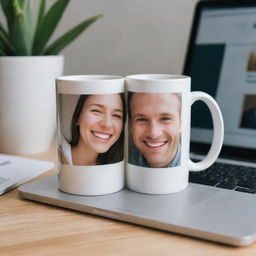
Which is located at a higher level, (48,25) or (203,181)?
(48,25)

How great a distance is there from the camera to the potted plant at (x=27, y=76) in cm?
81

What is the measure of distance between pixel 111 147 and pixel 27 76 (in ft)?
1.06

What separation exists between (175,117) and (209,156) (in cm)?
8

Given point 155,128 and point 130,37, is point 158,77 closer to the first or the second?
point 155,128

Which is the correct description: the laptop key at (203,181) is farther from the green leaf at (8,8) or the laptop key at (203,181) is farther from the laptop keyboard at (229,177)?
the green leaf at (8,8)

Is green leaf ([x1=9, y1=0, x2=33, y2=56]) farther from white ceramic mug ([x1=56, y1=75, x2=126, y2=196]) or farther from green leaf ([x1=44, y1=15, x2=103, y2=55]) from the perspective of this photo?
white ceramic mug ([x1=56, y1=75, x2=126, y2=196])

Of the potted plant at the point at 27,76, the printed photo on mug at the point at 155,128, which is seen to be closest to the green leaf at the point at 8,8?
the potted plant at the point at 27,76

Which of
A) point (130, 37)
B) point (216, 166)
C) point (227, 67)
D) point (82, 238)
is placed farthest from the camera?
point (130, 37)

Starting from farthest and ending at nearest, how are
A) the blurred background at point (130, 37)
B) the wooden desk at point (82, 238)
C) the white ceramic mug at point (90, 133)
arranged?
the blurred background at point (130, 37) → the white ceramic mug at point (90, 133) → the wooden desk at point (82, 238)

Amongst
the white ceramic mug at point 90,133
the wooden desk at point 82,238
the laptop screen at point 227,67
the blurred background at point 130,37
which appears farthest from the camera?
the blurred background at point 130,37

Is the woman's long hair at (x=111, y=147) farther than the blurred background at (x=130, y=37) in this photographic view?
No

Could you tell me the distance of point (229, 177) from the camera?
0.62 m

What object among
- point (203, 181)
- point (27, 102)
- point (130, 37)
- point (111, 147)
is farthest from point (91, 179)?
point (130, 37)

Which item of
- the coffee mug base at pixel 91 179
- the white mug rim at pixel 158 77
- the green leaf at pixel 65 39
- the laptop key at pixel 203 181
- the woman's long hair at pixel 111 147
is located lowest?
the laptop key at pixel 203 181
